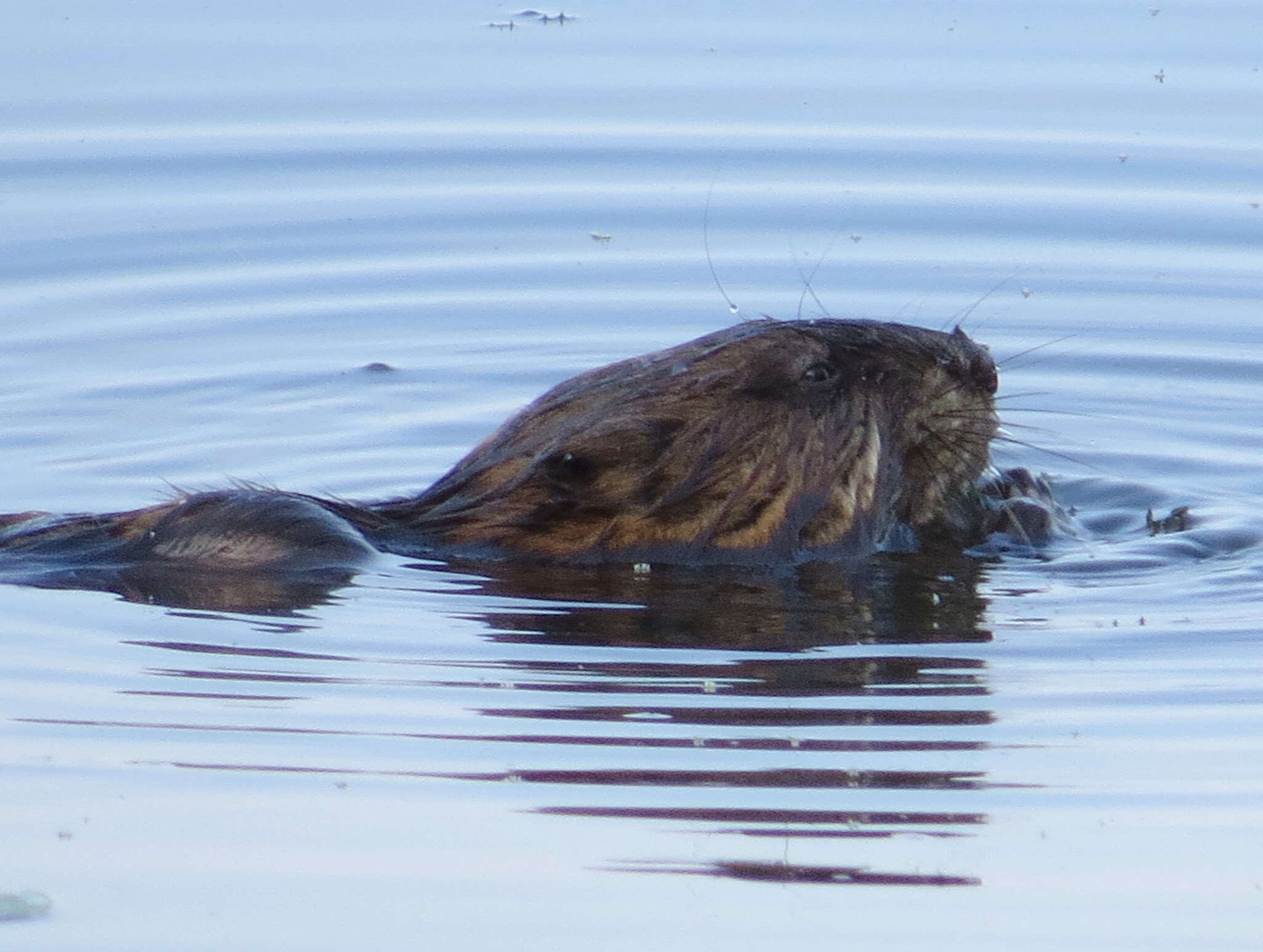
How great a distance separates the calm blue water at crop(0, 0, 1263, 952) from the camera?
15.3 feet

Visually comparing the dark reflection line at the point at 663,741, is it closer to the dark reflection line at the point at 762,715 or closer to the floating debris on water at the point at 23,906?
the dark reflection line at the point at 762,715

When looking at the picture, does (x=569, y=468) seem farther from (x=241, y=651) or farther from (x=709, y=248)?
(x=709, y=248)

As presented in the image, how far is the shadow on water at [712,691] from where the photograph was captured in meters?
4.97

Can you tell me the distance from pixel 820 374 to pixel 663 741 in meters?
1.92

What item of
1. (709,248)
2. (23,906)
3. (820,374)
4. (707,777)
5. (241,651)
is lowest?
(23,906)

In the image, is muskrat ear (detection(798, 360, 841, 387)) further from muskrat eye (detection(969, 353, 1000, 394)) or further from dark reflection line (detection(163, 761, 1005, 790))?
dark reflection line (detection(163, 761, 1005, 790))

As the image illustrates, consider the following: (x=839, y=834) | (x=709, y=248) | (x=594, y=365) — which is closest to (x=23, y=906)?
(x=839, y=834)

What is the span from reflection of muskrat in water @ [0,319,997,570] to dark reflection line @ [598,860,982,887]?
7.67 ft

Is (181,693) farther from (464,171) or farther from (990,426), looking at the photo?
(464,171)

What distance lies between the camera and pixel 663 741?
544 centimetres

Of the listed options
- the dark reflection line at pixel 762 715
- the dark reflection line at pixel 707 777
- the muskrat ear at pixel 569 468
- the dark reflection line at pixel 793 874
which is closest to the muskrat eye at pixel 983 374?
the muskrat ear at pixel 569 468

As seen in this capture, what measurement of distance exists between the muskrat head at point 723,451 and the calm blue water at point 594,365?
18 centimetres

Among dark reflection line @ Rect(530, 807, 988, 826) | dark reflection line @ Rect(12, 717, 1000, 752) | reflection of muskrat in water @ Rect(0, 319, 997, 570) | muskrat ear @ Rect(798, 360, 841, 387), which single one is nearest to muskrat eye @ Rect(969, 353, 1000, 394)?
reflection of muskrat in water @ Rect(0, 319, 997, 570)

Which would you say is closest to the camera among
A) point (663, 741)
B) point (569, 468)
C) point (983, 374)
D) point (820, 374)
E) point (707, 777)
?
point (707, 777)
